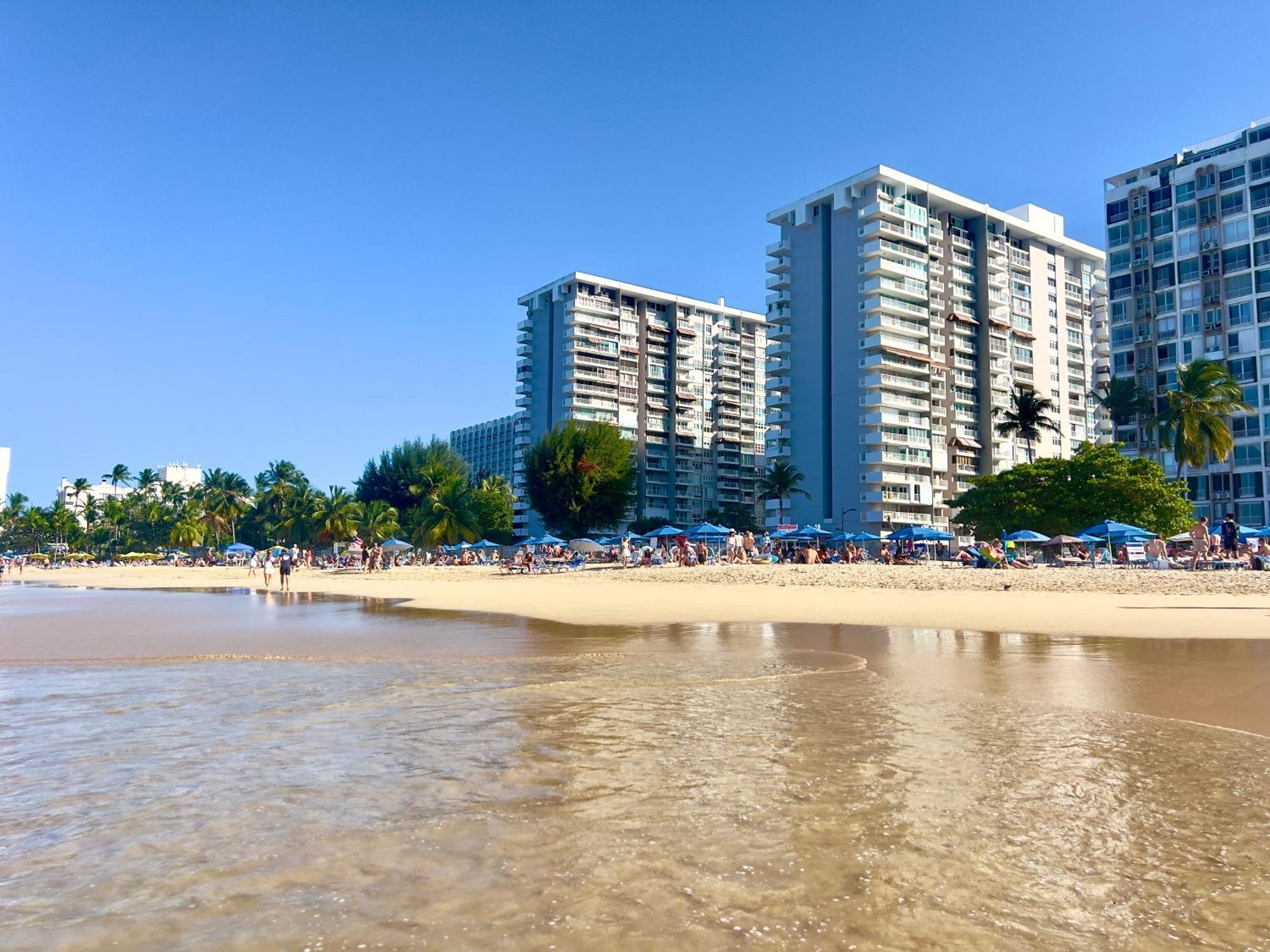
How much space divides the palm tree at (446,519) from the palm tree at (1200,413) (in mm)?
59756

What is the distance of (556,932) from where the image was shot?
368 cm

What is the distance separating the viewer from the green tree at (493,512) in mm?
93000

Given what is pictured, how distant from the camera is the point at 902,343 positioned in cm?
9219

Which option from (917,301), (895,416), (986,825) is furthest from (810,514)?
(986,825)

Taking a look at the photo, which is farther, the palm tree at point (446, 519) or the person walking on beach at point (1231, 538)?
the palm tree at point (446, 519)

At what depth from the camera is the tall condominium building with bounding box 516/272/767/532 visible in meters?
114

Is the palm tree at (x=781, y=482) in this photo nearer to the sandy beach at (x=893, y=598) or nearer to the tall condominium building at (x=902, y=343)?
the tall condominium building at (x=902, y=343)

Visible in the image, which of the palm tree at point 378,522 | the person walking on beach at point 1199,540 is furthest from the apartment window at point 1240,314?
the palm tree at point 378,522

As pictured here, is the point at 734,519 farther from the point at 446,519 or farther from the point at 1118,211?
the point at 1118,211

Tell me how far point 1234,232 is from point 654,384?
67.2 meters

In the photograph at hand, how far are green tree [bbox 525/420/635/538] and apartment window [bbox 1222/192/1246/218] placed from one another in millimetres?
59099

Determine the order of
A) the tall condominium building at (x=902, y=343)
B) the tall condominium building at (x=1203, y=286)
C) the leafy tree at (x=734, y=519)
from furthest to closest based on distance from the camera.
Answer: the leafy tree at (x=734, y=519), the tall condominium building at (x=902, y=343), the tall condominium building at (x=1203, y=286)

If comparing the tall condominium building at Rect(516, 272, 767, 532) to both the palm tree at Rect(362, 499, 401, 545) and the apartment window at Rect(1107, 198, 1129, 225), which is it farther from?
the apartment window at Rect(1107, 198, 1129, 225)

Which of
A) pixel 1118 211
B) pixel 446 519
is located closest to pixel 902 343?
pixel 1118 211
